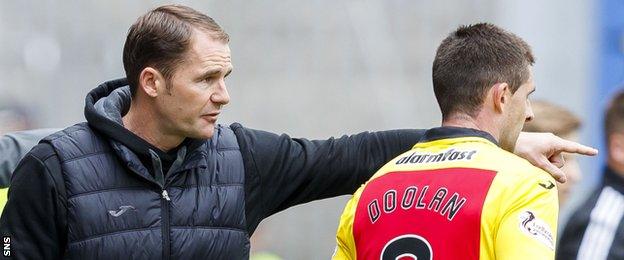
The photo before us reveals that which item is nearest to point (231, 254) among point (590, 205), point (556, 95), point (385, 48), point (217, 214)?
point (217, 214)

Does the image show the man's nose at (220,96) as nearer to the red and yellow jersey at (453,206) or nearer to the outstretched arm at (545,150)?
the red and yellow jersey at (453,206)

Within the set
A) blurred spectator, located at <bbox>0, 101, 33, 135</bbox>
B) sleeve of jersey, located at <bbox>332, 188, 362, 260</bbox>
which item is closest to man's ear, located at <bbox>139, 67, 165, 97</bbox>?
sleeve of jersey, located at <bbox>332, 188, 362, 260</bbox>

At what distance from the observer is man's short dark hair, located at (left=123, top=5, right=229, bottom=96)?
3205mm

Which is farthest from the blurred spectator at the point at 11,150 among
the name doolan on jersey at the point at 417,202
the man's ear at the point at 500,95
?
the man's ear at the point at 500,95

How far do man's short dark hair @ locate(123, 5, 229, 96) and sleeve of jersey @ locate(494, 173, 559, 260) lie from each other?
0.86m

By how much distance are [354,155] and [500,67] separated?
0.49 m

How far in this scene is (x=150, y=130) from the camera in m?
3.27

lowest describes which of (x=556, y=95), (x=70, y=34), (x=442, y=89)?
(x=556, y=95)

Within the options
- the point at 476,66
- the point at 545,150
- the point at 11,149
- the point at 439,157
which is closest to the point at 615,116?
the point at 545,150

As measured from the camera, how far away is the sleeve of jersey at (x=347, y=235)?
325cm

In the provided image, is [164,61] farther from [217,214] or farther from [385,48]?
[385,48]

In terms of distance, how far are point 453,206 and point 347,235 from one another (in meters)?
0.35

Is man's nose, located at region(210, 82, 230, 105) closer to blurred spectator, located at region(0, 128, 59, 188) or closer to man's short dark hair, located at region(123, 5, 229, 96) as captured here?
man's short dark hair, located at region(123, 5, 229, 96)

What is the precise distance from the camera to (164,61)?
321 cm
